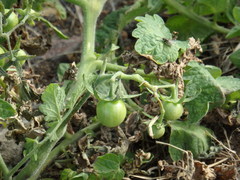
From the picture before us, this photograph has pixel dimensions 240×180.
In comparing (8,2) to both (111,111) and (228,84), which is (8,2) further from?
(228,84)

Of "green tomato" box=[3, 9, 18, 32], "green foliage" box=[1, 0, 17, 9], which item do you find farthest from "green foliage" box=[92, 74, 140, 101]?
"green foliage" box=[1, 0, 17, 9]

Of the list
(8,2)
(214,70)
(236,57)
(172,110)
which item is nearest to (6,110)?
(172,110)

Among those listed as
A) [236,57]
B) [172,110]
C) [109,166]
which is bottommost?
[109,166]

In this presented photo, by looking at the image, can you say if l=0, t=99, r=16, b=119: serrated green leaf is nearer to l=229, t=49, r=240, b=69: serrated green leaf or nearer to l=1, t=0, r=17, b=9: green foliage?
l=1, t=0, r=17, b=9: green foliage

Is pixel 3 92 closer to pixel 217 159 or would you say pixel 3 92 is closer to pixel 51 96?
pixel 51 96

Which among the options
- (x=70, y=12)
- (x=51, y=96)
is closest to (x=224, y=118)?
(x=51, y=96)

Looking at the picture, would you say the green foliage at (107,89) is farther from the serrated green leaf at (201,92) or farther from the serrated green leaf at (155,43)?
the serrated green leaf at (201,92)
